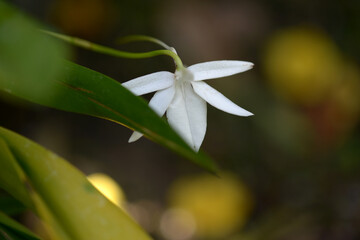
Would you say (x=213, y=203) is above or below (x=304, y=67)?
below

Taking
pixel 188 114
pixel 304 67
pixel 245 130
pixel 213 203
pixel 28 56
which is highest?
pixel 304 67

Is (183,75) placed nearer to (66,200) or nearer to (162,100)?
(162,100)

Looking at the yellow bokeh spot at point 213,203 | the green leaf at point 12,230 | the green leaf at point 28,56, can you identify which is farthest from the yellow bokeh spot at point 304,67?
the green leaf at point 28,56

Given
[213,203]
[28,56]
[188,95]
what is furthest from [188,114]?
[213,203]

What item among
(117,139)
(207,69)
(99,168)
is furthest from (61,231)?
(117,139)

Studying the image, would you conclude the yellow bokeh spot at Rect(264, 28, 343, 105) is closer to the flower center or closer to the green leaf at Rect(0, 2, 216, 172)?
the flower center

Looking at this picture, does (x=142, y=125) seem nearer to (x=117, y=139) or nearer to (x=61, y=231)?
(x=61, y=231)

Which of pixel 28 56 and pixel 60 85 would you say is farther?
pixel 60 85
